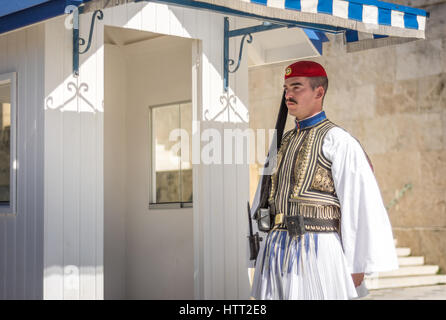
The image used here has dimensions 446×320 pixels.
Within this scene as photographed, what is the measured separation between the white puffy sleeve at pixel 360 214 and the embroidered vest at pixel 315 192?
0.23 ft

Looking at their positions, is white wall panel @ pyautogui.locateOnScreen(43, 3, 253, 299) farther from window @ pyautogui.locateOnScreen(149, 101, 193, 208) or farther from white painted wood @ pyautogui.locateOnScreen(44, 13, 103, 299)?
window @ pyautogui.locateOnScreen(149, 101, 193, 208)

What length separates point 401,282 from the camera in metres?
9.41

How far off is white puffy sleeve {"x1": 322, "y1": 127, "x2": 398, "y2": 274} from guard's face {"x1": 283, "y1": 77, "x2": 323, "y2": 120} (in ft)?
1.05

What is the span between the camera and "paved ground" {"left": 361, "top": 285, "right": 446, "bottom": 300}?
8.40 meters

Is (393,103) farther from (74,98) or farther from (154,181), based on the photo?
(74,98)

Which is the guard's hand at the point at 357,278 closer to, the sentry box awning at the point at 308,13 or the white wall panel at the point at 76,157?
the sentry box awning at the point at 308,13

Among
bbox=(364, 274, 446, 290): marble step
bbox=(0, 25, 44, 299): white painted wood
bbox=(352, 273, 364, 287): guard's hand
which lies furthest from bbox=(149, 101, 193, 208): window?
bbox=(352, 273, 364, 287): guard's hand

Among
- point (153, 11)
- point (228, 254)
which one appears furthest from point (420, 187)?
point (153, 11)

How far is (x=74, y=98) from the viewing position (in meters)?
5.27

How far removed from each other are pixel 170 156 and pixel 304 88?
392 centimetres

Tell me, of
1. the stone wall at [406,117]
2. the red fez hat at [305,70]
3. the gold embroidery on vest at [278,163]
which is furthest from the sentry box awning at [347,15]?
the stone wall at [406,117]

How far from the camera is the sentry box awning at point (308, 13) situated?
4086 mm

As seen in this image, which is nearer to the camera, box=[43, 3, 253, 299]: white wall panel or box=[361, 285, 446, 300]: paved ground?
box=[43, 3, 253, 299]: white wall panel

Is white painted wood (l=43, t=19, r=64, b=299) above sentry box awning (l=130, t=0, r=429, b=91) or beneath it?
beneath
